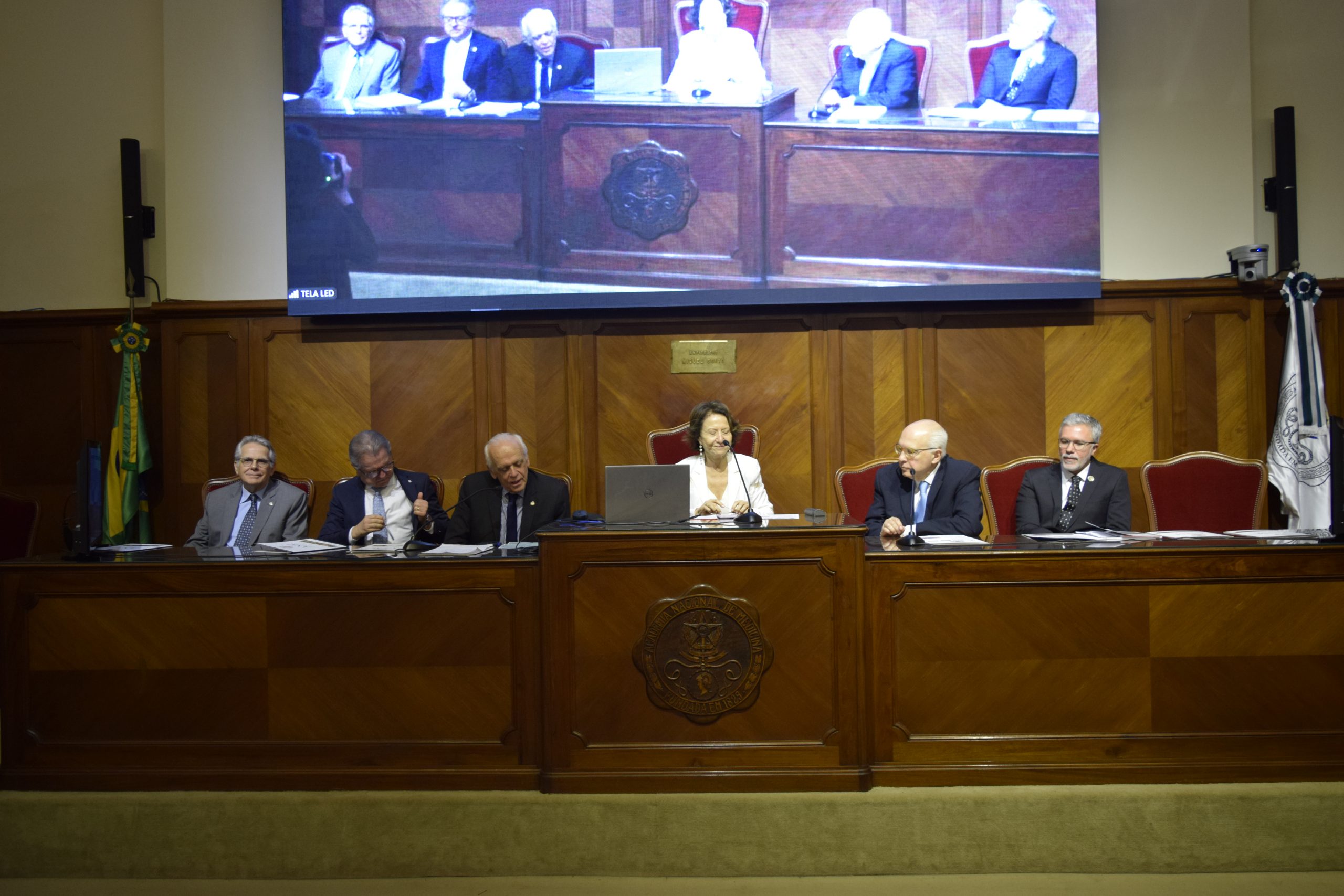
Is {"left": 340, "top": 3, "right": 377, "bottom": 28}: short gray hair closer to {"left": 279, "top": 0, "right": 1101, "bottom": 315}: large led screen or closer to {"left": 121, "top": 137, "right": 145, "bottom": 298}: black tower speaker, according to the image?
{"left": 279, "top": 0, "right": 1101, "bottom": 315}: large led screen

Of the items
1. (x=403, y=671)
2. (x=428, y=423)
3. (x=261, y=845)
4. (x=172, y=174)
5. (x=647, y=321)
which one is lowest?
(x=261, y=845)

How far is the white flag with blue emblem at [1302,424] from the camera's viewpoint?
15.5ft

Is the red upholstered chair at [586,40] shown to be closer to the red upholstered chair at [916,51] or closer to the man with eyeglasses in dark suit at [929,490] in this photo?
the red upholstered chair at [916,51]

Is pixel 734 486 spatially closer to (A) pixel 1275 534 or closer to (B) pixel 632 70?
(A) pixel 1275 534

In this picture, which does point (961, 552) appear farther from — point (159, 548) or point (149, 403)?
point (149, 403)

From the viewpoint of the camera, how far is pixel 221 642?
3.01m

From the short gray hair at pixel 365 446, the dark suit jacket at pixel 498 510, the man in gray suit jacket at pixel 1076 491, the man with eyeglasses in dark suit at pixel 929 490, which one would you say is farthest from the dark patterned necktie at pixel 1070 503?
the short gray hair at pixel 365 446

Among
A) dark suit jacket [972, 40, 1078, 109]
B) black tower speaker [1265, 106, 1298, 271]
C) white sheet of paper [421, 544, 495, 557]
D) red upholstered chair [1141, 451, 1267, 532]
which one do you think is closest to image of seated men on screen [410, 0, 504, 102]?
dark suit jacket [972, 40, 1078, 109]

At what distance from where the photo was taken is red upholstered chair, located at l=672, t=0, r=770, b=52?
4.98m

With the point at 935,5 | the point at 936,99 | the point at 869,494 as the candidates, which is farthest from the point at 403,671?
the point at 935,5

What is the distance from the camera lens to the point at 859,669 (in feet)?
9.37

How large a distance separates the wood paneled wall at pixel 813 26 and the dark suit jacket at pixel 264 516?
2496 mm

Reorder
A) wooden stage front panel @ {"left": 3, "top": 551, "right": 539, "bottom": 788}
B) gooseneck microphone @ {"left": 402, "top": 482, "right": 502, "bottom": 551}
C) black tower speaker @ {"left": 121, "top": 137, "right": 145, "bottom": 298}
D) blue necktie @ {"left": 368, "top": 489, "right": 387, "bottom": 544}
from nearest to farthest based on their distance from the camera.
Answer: wooden stage front panel @ {"left": 3, "top": 551, "right": 539, "bottom": 788} < gooseneck microphone @ {"left": 402, "top": 482, "right": 502, "bottom": 551} < blue necktie @ {"left": 368, "top": 489, "right": 387, "bottom": 544} < black tower speaker @ {"left": 121, "top": 137, "right": 145, "bottom": 298}

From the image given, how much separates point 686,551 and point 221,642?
145 centimetres
